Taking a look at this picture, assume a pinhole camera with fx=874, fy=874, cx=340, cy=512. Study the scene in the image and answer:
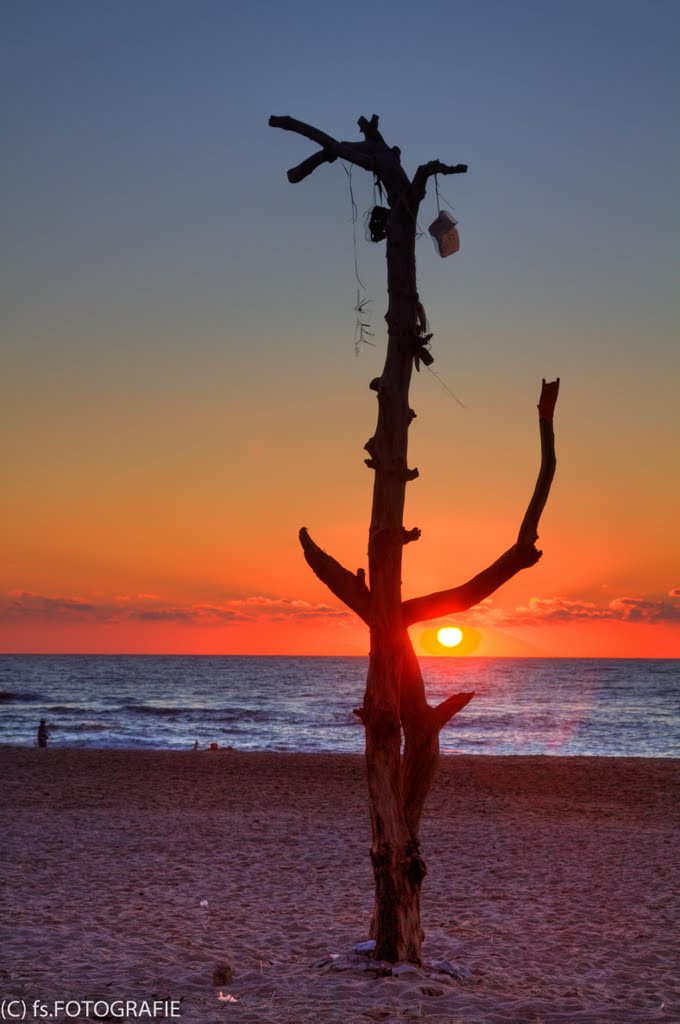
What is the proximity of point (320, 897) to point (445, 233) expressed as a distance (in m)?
7.49

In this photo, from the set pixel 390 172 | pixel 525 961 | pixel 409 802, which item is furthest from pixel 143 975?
pixel 390 172

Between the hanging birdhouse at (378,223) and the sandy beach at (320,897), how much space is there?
5.87 metres

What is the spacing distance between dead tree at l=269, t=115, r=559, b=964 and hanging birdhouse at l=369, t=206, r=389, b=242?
0.11m

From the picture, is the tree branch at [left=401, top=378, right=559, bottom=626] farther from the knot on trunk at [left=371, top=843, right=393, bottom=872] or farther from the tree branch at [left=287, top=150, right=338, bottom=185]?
the tree branch at [left=287, top=150, right=338, bottom=185]

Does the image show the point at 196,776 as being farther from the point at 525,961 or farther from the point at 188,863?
the point at 525,961

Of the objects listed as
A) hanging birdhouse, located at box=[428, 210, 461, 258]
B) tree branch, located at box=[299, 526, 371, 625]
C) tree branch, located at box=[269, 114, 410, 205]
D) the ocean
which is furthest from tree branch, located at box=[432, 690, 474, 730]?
the ocean

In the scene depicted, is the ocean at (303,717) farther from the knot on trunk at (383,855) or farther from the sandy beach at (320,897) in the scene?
the knot on trunk at (383,855)

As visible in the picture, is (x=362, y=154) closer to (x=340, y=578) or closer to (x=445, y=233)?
(x=445, y=233)

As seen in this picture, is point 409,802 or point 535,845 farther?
point 535,845

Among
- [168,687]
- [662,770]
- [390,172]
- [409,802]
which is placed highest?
[390,172]

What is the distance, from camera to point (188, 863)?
11867mm

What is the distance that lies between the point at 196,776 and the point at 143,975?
13893 millimetres

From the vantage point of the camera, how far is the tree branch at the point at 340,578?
22.8 feet

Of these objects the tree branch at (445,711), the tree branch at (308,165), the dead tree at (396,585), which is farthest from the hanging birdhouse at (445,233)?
the tree branch at (445,711)
